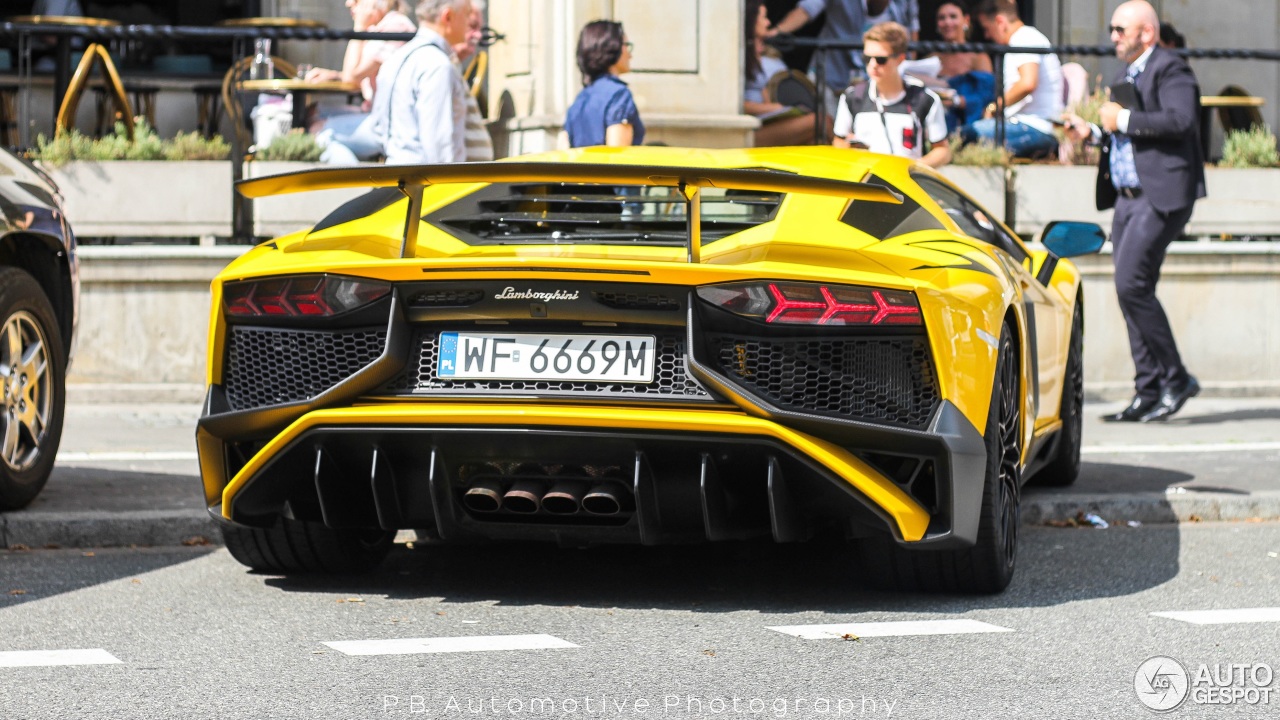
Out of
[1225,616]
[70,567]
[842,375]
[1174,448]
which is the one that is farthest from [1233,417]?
[70,567]

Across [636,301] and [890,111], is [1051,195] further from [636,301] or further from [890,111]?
[636,301]

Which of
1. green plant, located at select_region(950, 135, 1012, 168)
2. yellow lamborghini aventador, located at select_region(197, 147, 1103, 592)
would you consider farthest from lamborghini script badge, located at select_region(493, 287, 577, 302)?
green plant, located at select_region(950, 135, 1012, 168)

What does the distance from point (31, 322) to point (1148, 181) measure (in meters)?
5.77

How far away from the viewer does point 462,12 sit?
959cm

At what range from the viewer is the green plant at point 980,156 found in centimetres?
1183

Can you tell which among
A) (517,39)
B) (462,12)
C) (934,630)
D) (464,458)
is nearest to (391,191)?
(464,458)

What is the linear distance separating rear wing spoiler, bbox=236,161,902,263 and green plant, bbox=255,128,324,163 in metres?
5.92

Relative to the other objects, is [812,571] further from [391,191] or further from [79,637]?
[79,637]

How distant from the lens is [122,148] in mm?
10938

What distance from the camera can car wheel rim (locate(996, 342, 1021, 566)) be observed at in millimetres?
5766

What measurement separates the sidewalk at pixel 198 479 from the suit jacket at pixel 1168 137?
4.01ft

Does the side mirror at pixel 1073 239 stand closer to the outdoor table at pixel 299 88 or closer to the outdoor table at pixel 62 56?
the outdoor table at pixel 299 88

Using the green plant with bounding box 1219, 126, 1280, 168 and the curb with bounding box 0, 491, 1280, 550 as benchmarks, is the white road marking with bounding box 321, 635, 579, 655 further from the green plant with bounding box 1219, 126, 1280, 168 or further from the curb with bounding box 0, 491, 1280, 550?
the green plant with bounding box 1219, 126, 1280, 168

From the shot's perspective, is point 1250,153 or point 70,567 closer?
point 70,567
